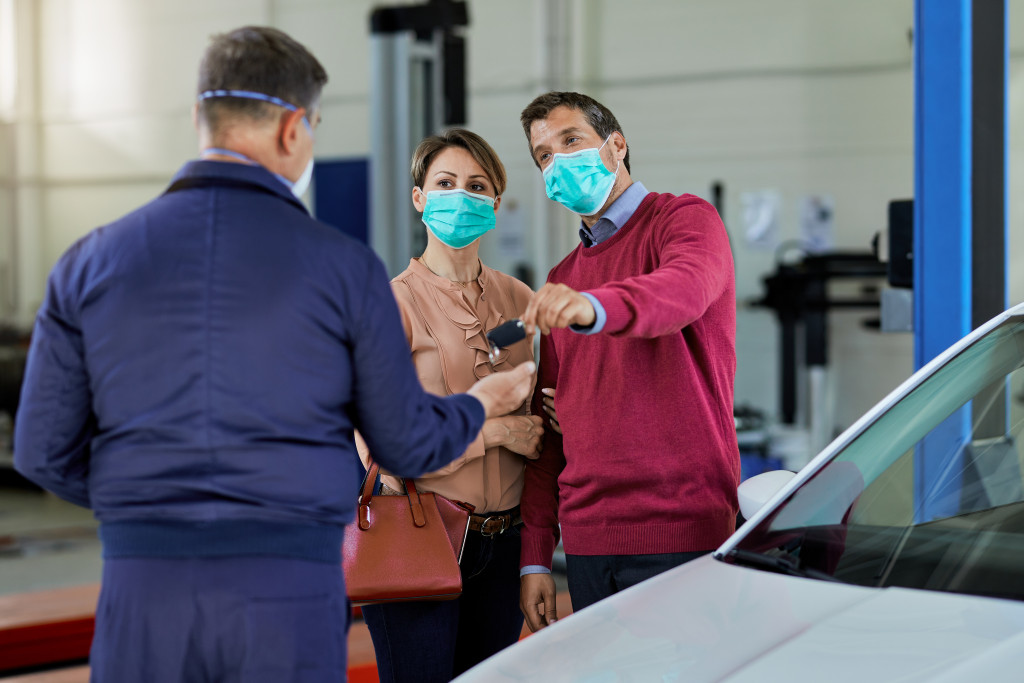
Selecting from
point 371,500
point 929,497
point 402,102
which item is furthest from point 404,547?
point 402,102

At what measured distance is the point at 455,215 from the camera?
2.23 meters

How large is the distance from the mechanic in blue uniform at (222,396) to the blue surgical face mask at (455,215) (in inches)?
33.0

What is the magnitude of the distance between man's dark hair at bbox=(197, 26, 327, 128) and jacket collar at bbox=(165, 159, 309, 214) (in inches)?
2.4

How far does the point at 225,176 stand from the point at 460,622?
1.20 metres

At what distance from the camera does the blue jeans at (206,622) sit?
1.26 m

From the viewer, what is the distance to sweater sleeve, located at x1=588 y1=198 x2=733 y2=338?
165 centimetres

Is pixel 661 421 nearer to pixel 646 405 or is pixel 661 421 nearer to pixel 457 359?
pixel 646 405

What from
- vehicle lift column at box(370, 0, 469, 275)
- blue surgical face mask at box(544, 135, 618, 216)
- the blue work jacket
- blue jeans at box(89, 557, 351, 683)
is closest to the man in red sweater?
blue surgical face mask at box(544, 135, 618, 216)

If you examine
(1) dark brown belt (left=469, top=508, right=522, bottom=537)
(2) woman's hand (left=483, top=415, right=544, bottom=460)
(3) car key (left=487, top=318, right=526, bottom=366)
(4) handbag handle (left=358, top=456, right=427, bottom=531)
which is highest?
(3) car key (left=487, top=318, right=526, bottom=366)

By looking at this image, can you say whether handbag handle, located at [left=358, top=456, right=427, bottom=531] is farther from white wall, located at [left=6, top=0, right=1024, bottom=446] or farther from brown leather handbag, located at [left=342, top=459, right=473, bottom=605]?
white wall, located at [left=6, top=0, right=1024, bottom=446]

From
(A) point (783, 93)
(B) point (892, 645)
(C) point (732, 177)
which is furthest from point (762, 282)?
(B) point (892, 645)

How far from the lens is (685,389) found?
1870mm

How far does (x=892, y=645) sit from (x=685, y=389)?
64cm

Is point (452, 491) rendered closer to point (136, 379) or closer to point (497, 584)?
point (497, 584)
